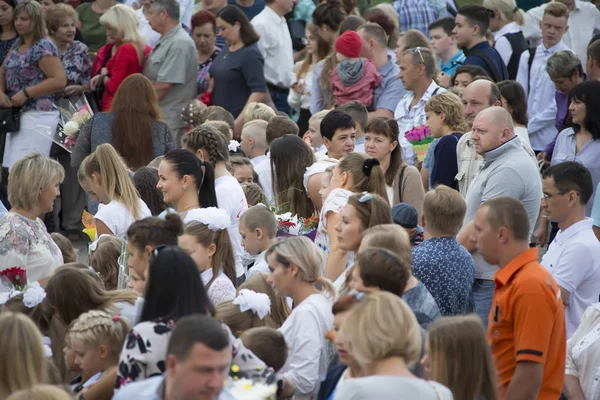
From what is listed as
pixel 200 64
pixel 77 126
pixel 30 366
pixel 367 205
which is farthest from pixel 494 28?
pixel 30 366

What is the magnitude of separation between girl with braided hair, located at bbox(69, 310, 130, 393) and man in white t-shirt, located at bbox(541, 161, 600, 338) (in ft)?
8.91

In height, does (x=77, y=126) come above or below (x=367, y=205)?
below

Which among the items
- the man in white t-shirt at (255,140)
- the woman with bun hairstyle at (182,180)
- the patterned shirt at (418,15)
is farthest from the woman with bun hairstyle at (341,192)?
the patterned shirt at (418,15)

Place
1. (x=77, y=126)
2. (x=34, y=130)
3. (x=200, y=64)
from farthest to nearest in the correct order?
(x=200, y=64)
(x=34, y=130)
(x=77, y=126)

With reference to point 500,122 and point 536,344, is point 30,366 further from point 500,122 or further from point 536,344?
point 500,122

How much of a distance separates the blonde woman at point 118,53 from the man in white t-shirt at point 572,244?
541 cm

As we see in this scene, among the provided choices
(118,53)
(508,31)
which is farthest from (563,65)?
(118,53)

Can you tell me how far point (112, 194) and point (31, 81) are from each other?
3.81 metres

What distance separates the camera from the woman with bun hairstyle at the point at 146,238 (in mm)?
5203

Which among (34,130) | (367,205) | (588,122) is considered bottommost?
(34,130)

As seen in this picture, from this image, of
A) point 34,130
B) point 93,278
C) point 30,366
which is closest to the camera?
point 30,366

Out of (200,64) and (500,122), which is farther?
(200,64)

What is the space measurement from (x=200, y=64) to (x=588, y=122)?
15.4 ft

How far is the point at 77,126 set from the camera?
9094mm
